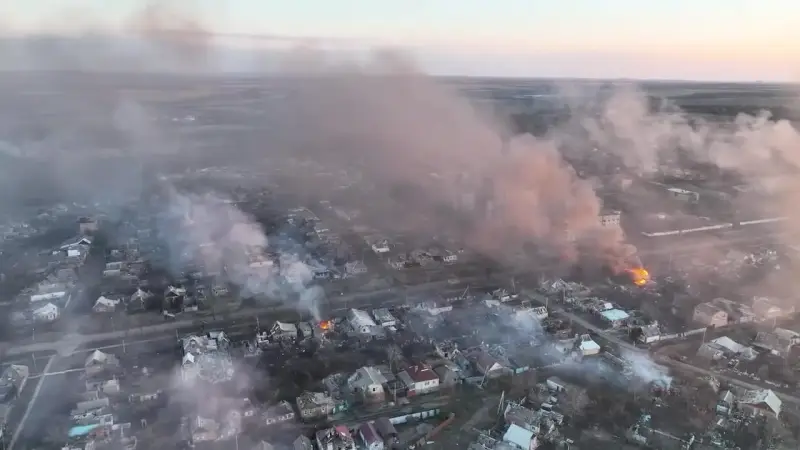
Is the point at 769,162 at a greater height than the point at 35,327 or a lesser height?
greater

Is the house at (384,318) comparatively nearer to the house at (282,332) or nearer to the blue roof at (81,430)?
the house at (282,332)

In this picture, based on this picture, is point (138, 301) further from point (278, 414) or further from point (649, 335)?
point (649, 335)

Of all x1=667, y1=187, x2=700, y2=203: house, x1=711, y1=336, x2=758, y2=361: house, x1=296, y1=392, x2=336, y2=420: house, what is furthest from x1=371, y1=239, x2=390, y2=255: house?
x1=667, y1=187, x2=700, y2=203: house

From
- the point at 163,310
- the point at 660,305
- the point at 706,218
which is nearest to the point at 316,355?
the point at 163,310

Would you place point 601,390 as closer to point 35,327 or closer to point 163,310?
point 163,310

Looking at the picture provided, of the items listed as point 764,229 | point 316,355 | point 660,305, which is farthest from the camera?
point 764,229

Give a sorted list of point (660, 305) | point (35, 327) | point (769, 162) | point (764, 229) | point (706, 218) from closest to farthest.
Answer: point (35, 327)
point (660, 305)
point (764, 229)
point (706, 218)
point (769, 162)
